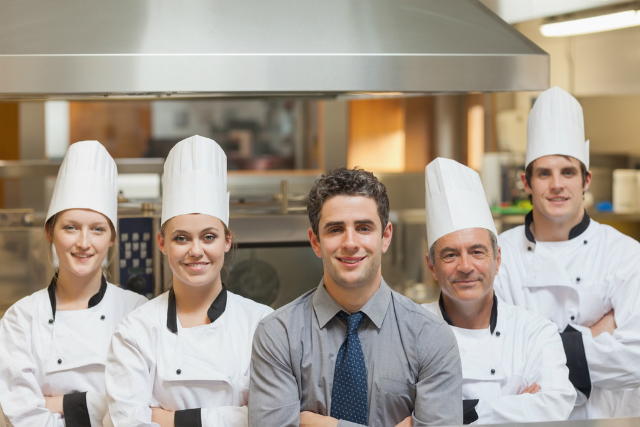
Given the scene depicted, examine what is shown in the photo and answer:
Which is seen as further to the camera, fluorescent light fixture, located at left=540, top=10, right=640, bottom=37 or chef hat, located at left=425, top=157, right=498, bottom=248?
fluorescent light fixture, located at left=540, top=10, right=640, bottom=37

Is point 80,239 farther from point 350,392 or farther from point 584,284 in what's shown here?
point 584,284

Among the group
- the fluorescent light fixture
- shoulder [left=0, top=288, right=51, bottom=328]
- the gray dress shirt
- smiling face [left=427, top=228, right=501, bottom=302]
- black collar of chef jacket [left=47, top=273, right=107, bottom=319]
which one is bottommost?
the gray dress shirt

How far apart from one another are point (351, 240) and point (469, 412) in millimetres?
490

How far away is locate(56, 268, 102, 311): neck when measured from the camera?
163 cm

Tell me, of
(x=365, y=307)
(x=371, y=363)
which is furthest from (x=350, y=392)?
(x=365, y=307)

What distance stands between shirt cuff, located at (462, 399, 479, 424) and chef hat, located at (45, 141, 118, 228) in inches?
37.4

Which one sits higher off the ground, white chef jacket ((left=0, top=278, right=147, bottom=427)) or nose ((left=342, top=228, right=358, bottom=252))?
nose ((left=342, top=228, right=358, bottom=252))

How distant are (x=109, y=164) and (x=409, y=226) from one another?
77.6 inches

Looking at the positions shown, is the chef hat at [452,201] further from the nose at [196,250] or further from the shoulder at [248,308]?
the nose at [196,250]

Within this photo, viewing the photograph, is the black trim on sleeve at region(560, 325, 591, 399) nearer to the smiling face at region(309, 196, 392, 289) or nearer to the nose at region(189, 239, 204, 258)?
the smiling face at region(309, 196, 392, 289)

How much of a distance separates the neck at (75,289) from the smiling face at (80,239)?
0.14ft

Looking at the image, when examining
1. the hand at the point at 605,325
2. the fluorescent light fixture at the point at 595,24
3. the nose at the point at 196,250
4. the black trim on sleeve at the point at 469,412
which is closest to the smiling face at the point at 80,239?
the nose at the point at 196,250

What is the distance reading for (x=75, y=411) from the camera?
5.04 ft

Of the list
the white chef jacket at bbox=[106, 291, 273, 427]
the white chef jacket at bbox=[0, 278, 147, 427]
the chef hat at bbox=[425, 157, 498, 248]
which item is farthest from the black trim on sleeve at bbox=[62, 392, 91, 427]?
the chef hat at bbox=[425, 157, 498, 248]
